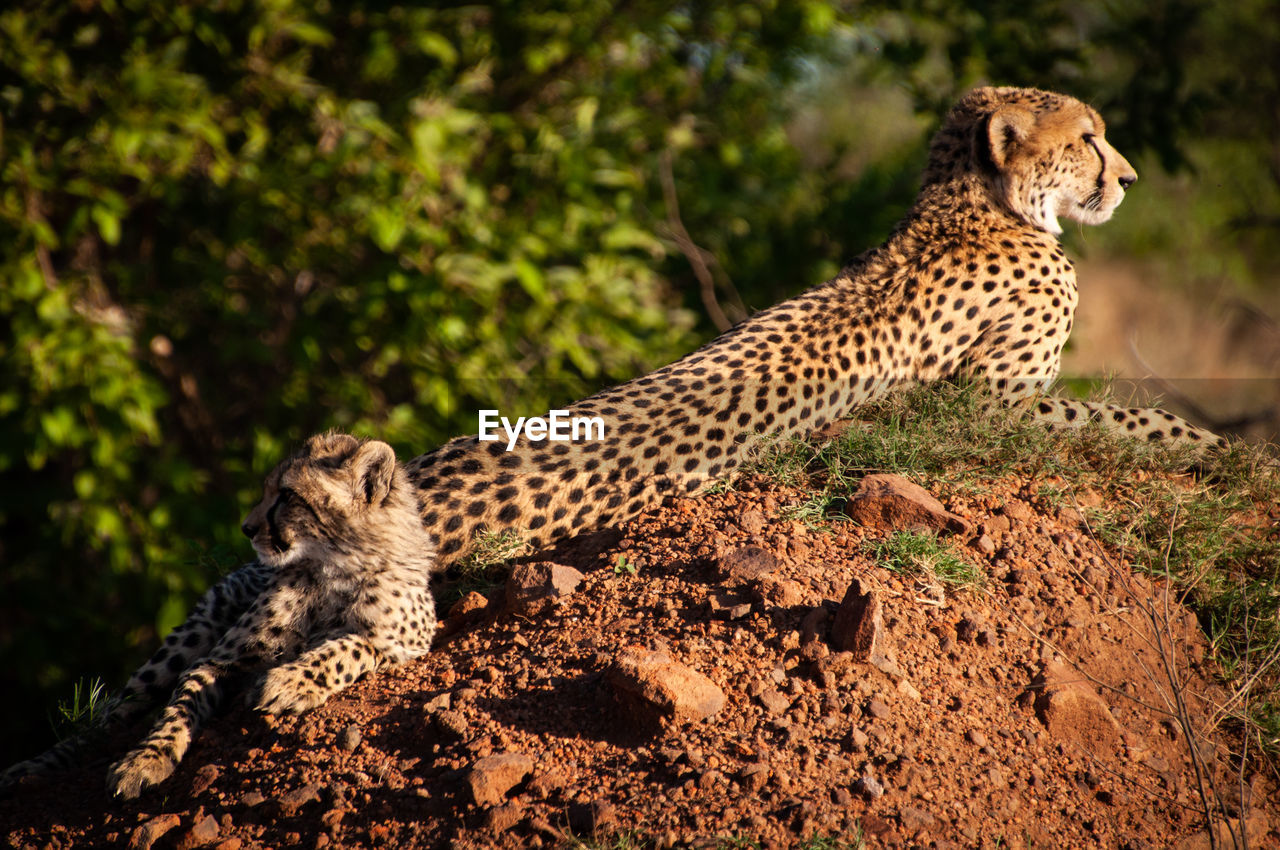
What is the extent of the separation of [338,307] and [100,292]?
137 centimetres

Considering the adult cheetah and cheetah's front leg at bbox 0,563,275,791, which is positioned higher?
the adult cheetah

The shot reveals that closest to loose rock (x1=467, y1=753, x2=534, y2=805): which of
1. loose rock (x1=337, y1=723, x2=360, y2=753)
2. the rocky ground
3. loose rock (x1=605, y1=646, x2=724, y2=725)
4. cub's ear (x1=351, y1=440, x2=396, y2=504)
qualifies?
the rocky ground

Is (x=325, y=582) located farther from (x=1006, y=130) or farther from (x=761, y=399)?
(x=1006, y=130)

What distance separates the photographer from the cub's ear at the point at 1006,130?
4.95 m

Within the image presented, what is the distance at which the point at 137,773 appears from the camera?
331 cm

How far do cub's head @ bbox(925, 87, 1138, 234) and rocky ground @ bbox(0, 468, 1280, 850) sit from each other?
1.81m

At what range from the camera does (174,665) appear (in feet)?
13.2

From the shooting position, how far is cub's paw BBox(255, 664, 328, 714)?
335cm

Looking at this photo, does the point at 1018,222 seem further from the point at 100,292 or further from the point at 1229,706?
the point at 100,292

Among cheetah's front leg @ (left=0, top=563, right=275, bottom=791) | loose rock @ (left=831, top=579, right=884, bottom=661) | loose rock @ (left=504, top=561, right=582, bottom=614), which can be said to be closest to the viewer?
loose rock @ (left=831, top=579, right=884, bottom=661)

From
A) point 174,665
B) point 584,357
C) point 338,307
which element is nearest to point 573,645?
point 174,665

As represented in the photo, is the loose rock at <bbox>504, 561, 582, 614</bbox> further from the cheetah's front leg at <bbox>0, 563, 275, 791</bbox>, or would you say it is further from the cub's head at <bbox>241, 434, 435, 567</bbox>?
the cheetah's front leg at <bbox>0, 563, 275, 791</bbox>

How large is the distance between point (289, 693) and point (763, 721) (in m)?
1.36

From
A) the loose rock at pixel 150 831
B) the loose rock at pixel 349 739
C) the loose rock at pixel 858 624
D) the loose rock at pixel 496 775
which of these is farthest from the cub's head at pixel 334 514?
the loose rock at pixel 858 624
